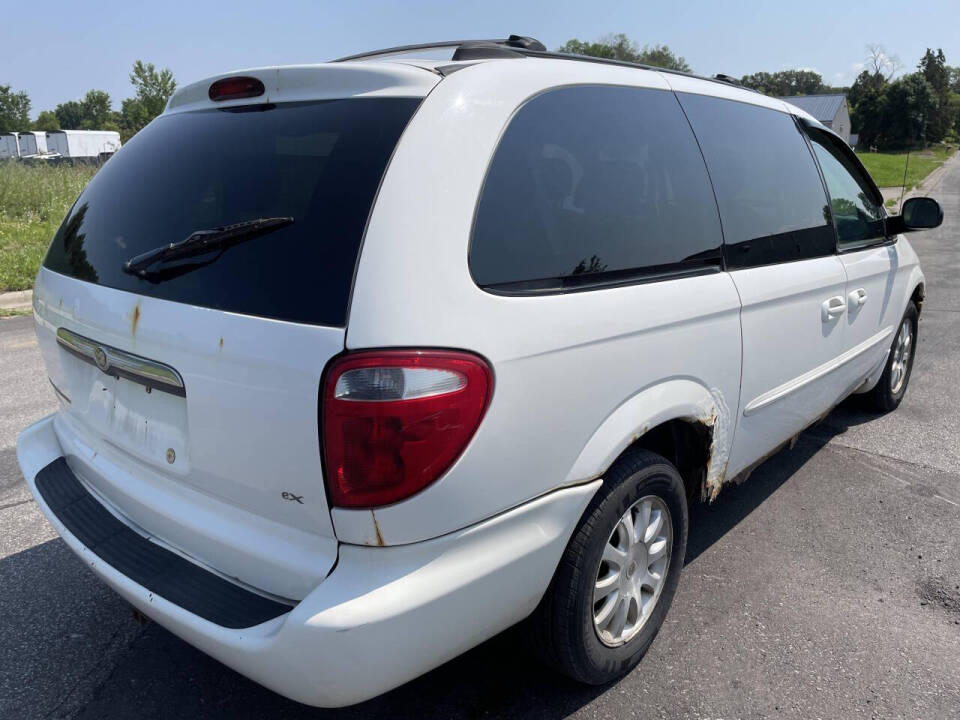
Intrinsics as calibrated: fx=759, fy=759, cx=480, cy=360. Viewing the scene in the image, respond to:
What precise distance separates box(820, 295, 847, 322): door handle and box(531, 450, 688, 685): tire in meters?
1.26

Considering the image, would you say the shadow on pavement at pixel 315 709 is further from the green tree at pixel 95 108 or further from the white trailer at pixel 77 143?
the green tree at pixel 95 108

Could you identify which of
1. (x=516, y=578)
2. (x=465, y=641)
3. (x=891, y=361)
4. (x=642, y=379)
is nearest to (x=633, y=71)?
(x=642, y=379)

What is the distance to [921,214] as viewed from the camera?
4164 millimetres

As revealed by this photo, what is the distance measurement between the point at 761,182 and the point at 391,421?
6.80 feet

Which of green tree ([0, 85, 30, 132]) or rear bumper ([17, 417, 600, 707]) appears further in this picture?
green tree ([0, 85, 30, 132])

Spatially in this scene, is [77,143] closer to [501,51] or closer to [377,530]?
[501,51]

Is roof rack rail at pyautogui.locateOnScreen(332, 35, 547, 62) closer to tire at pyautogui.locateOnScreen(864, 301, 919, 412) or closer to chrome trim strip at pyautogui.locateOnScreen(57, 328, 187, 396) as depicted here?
chrome trim strip at pyautogui.locateOnScreen(57, 328, 187, 396)

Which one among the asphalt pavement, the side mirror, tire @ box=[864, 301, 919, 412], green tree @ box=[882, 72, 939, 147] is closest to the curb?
the asphalt pavement

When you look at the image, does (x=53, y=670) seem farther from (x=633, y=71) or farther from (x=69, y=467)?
(x=633, y=71)

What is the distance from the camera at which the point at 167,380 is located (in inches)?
77.1

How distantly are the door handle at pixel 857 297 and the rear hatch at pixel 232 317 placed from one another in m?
2.53

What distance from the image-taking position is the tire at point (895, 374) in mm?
4774

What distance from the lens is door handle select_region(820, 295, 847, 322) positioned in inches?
129

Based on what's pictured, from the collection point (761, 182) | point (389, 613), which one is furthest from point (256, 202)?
point (761, 182)
